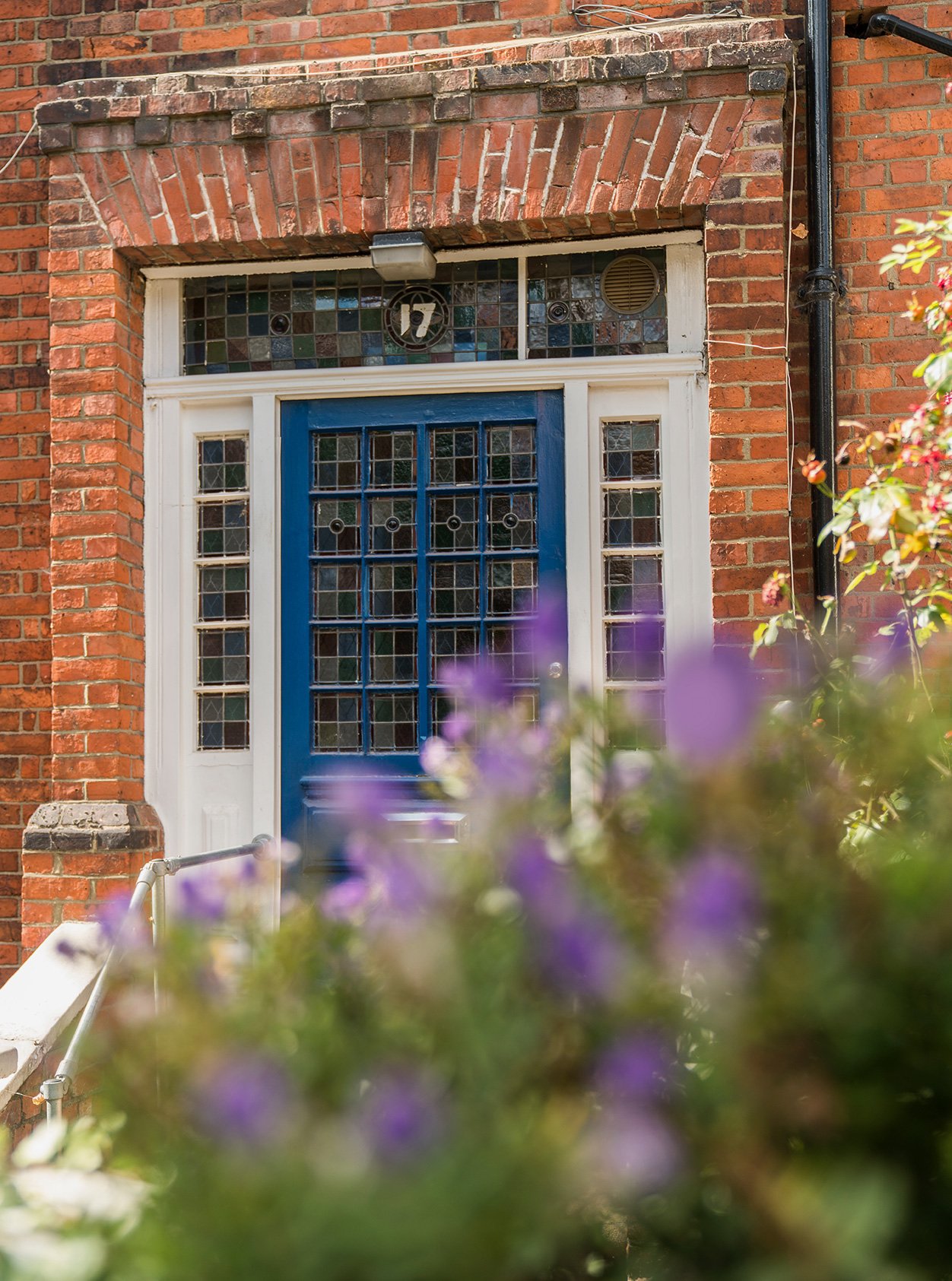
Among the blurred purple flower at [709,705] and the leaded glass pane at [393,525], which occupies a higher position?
the leaded glass pane at [393,525]

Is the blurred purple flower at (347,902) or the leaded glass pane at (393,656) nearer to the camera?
the blurred purple flower at (347,902)

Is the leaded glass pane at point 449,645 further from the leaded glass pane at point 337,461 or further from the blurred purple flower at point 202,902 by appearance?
the blurred purple flower at point 202,902

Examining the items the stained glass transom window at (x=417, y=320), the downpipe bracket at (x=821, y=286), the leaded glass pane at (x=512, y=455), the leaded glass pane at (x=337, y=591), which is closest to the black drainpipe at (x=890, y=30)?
the downpipe bracket at (x=821, y=286)

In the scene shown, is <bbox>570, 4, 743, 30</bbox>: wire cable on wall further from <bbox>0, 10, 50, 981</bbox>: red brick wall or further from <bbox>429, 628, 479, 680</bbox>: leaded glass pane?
<bbox>429, 628, 479, 680</bbox>: leaded glass pane

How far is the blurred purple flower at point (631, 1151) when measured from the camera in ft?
2.48

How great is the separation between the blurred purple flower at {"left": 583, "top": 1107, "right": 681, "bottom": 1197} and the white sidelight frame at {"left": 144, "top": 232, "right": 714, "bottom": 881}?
3125mm

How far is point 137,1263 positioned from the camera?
787 millimetres

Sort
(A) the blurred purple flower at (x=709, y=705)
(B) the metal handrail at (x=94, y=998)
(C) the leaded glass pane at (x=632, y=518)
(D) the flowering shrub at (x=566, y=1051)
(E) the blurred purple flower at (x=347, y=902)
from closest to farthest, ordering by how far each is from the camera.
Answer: (D) the flowering shrub at (x=566, y=1051) < (A) the blurred purple flower at (x=709, y=705) < (E) the blurred purple flower at (x=347, y=902) < (B) the metal handrail at (x=94, y=998) < (C) the leaded glass pane at (x=632, y=518)

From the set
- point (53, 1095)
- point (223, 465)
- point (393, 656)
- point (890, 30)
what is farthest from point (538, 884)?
point (890, 30)

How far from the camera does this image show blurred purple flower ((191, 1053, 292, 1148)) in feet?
2.43

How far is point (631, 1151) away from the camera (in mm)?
759

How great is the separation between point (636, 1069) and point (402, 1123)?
8.6 inches

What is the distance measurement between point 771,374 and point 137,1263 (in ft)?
11.6

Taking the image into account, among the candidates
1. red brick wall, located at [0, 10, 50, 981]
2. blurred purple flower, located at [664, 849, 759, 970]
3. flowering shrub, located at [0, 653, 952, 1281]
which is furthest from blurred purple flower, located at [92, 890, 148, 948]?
red brick wall, located at [0, 10, 50, 981]
